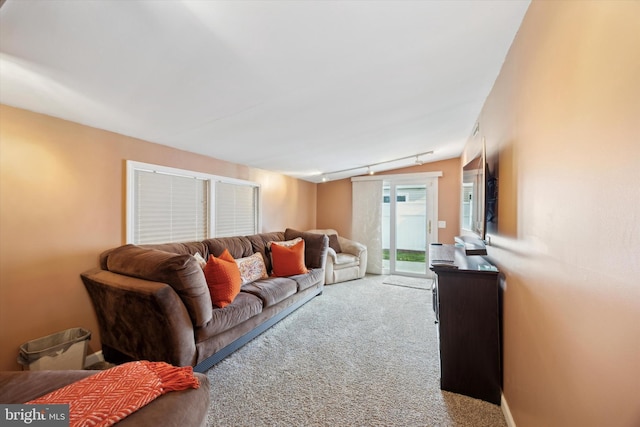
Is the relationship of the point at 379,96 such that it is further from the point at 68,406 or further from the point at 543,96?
the point at 68,406

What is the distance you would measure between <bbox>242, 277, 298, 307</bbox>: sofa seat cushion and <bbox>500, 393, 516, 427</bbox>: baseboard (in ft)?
6.71

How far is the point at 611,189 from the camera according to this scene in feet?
2.28

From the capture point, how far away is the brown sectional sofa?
5.74 feet

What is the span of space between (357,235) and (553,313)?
452 centimetres

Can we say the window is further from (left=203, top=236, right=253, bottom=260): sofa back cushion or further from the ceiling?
the ceiling

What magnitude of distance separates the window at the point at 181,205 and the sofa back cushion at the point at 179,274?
66 centimetres

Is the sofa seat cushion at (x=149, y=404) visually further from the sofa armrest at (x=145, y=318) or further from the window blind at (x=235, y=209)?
the window blind at (x=235, y=209)

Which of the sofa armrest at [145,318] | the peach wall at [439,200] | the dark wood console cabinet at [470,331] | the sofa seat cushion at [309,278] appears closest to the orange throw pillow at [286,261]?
the sofa seat cushion at [309,278]

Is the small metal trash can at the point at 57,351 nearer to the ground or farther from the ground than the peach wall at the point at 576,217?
nearer to the ground

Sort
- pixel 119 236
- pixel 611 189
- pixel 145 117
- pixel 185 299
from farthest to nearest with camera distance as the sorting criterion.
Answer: pixel 119 236 → pixel 145 117 → pixel 185 299 → pixel 611 189

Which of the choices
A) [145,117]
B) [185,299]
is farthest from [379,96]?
[185,299]

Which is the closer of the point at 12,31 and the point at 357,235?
the point at 12,31

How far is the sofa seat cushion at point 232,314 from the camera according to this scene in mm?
1946

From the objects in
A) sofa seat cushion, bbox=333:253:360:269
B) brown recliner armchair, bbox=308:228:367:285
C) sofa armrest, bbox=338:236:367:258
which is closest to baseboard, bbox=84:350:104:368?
brown recliner armchair, bbox=308:228:367:285
